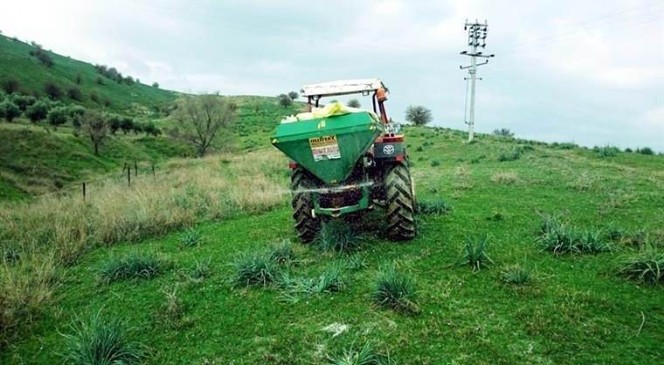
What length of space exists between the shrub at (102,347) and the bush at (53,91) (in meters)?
68.2

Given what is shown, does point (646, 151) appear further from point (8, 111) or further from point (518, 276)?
A: point (8, 111)

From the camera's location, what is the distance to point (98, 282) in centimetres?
707

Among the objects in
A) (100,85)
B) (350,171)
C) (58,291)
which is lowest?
(58,291)

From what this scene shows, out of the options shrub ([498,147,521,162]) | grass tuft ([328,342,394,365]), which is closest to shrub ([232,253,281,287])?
grass tuft ([328,342,394,365])

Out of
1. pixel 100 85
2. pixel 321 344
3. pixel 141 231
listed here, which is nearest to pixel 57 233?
pixel 141 231

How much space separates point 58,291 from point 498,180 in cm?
1178

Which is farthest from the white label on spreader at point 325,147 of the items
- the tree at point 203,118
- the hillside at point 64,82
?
the hillside at point 64,82

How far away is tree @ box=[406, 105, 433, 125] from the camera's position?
210ft

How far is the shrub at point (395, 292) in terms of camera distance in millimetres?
5273

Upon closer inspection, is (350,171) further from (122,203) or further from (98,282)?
(122,203)

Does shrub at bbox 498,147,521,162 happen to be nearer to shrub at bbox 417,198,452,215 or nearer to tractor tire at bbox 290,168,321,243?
shrub at bbox 417,198,452,215

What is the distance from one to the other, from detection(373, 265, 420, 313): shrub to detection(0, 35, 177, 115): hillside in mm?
65074

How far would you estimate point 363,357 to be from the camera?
13.8 feet

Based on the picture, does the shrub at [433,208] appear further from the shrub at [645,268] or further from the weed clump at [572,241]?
the shrub at [645,268]
